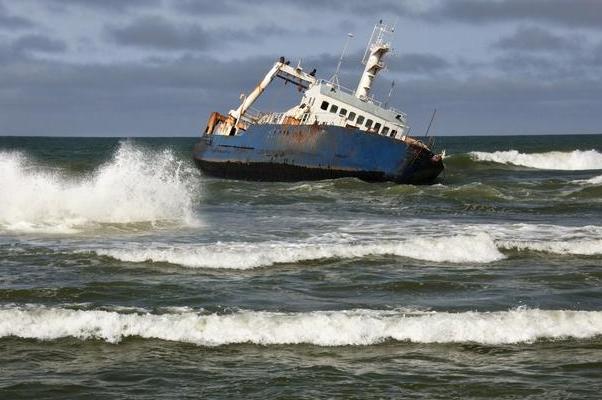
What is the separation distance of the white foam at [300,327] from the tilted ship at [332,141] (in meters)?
23.5

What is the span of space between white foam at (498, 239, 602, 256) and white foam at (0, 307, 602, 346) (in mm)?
6600

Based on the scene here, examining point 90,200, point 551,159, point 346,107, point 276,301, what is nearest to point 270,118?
point 346,107

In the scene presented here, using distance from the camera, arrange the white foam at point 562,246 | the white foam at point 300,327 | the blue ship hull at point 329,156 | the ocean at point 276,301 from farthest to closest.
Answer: the blue ship hull at point 329,156 → the white foam at point 562,246 → the white foam at point 300,327 → the ocean at point 276,301

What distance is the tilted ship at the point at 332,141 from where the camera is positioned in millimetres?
34812

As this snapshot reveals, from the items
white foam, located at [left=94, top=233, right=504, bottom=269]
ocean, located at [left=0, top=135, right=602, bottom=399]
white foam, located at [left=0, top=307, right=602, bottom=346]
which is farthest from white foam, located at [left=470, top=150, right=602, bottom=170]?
→ white foam, located at [left=0, top=307, right=602, bottom=346]

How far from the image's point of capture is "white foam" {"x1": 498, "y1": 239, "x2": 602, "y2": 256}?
1730cm

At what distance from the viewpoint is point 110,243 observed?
58.3 ft

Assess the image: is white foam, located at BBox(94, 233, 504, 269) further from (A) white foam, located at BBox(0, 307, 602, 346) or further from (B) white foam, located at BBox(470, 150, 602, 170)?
(B) white foam, located at BBox(470, 150, 602, 170)

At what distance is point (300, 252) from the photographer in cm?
1620

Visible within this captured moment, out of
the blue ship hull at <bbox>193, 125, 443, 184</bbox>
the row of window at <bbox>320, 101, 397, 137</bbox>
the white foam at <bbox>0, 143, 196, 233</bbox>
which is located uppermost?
the row of window at <bbox>320, 101, 397, 137</bbox>

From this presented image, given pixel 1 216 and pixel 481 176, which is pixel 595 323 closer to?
pixel 1 216

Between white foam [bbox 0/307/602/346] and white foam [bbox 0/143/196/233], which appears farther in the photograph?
white foam [bbox 0/143/196/233]

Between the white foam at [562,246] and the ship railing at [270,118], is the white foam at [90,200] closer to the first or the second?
the white foam at [562,246]

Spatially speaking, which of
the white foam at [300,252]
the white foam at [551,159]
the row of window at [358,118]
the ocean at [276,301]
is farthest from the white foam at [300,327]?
the white foam at [551,159]
